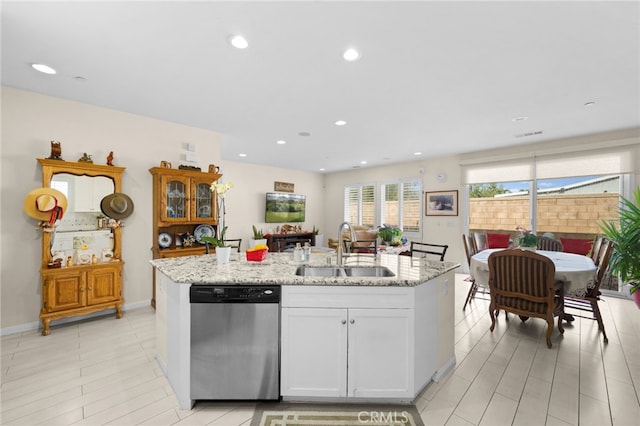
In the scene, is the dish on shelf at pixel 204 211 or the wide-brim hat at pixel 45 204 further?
the dish on shelf at pixel 204 211

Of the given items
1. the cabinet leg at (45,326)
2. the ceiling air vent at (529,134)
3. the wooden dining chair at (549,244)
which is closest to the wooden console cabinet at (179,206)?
the cabinet leg at (45,326)

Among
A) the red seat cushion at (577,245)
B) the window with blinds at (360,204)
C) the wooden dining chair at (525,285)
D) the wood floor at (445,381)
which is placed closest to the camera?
the wood floor at (445,381)

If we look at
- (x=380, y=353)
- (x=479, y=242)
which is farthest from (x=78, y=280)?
(x=479, y=242)

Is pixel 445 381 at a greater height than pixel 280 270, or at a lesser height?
lesser

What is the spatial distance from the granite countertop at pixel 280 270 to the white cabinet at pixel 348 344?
7 centimetres

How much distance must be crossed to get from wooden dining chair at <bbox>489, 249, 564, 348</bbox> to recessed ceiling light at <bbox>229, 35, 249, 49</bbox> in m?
3.12

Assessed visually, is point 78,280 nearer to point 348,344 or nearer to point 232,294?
point 232,294

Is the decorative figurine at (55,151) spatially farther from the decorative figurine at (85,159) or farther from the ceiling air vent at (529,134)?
the ceiling air vent at (529,134)

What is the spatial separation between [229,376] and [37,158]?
3228 mm

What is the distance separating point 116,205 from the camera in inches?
137

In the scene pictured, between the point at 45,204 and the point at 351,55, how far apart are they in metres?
3.51

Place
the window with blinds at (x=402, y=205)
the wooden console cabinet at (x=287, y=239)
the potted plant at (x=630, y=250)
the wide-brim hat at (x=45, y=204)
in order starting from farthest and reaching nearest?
1. the wooden console cabinet at (x=287, y=239)
2. the window with blinds at (x=402, y=205)
3. the wide-brim hat at (x=45, y=204)
4. the potted plant at (x=630, y=250)

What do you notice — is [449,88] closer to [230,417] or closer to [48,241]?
[230,417]

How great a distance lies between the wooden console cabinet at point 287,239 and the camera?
7.61 meters
